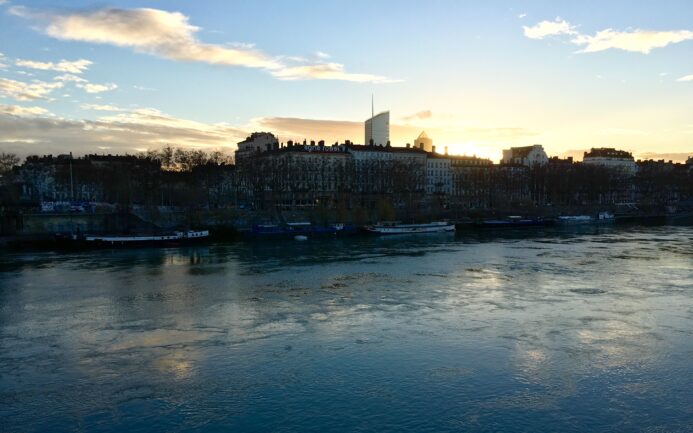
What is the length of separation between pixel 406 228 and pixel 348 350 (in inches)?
1730

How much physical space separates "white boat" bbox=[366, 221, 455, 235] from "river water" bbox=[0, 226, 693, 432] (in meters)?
26.7

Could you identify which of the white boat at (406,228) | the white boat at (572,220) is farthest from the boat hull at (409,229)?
the white boat at (572,220)

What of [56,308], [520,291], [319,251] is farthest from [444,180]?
[56,308]

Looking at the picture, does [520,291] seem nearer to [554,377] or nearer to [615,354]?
[615,354]

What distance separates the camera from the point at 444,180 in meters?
108

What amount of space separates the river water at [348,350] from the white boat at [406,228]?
26661mm

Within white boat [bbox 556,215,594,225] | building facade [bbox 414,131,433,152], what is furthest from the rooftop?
white boat [bbox 556,215,594,225]

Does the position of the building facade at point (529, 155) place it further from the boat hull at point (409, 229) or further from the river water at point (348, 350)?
the river water at point (348, 350)

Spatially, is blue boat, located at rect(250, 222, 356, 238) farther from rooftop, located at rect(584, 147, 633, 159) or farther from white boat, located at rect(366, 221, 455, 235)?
rooftop, located at rect(584, 147, 633, 159)

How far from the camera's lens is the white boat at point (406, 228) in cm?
5828

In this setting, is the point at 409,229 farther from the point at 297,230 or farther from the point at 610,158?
the point at 610,158

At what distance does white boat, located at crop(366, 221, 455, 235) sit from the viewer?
5828 cm

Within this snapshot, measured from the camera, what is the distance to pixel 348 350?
53.6ft

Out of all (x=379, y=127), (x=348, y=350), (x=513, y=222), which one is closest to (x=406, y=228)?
(x=513, y=222)
